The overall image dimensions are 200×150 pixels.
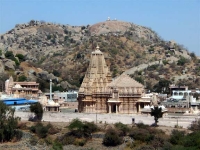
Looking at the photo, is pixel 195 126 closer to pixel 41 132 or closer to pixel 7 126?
pixel 41 132

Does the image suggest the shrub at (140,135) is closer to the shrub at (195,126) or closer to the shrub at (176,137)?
the shrub at (176,137)

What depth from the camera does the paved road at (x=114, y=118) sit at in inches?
1784

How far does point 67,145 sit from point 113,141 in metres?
3.96

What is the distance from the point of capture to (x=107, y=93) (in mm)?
50594

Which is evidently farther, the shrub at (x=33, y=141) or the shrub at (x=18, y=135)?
the shrub at (x=18, y=135)

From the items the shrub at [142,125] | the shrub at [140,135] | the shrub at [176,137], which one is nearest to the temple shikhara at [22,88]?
the shrub at [142,125]

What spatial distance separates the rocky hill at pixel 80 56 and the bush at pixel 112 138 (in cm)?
4206

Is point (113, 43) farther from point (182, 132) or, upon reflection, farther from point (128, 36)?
point (182, 132)

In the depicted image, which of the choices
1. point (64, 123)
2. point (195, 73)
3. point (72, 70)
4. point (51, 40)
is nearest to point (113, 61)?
point (72, 70)

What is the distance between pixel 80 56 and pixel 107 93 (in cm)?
5948

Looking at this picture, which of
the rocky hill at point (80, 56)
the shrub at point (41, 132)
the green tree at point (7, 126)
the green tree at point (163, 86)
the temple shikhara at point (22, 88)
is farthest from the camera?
the rocky hill at point (80, 56)

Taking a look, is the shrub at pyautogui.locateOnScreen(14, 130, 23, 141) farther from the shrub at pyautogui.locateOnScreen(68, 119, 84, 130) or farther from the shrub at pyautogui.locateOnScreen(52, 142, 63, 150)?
the shrub at pyautogui.locateOnScreen(68, 119, 84, 130)

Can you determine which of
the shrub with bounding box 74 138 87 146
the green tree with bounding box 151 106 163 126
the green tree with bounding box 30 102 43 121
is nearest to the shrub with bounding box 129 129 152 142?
the green tree with bounding box 151 106 163 126

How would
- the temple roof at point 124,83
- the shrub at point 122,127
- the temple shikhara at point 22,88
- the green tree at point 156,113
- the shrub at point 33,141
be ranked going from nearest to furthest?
the shrub at point 122,127, the green tree at point 156,113, the shrub at point 33,141, the temple roof at point 124,83, the temple shikhara at point 22,88
